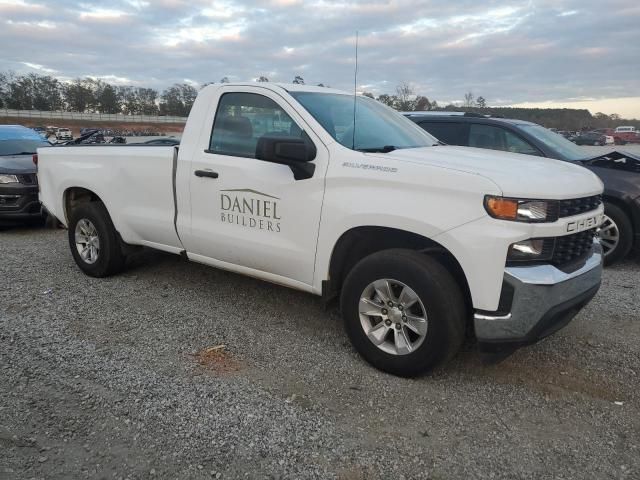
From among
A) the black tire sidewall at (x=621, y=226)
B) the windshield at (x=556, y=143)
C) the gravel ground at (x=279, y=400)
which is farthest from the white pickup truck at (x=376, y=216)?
the black tire sidewall at (x=621, y=226)

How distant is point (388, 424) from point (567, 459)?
92 centimetres

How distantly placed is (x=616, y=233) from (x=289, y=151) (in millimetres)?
4494

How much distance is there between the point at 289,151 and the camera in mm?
3424

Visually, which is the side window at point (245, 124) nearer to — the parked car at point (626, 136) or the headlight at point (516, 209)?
the headlight at point (516, 209)

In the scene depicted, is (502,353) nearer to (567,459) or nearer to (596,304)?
(567,459)

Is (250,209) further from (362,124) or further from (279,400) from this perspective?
(279,400)

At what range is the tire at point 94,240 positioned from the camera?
521cm

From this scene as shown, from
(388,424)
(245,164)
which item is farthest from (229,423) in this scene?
(245,164)

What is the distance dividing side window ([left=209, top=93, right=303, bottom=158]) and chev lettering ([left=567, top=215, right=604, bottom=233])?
75.8 inches

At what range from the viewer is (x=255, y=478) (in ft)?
8.09

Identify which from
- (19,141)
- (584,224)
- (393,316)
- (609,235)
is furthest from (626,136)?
(393,316)

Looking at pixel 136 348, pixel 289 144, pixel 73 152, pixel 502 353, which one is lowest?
pixel 136 348

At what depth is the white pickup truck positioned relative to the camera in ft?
9.60

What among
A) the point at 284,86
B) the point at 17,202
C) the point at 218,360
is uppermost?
the point at 284,86
